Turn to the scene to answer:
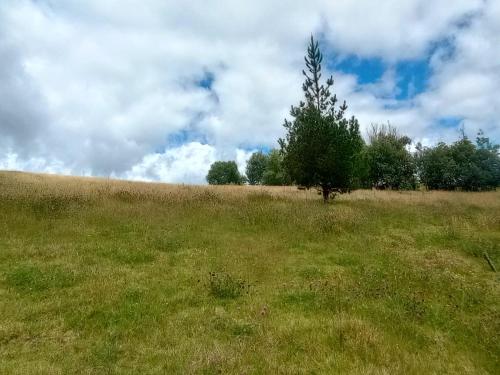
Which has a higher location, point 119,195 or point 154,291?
point 119,195

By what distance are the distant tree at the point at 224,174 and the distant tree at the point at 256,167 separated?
2.71 meters

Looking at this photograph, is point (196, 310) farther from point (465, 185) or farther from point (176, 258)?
point (465, 185)

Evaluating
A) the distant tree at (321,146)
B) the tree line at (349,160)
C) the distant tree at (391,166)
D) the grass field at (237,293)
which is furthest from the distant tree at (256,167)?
the grass field at (237,293)

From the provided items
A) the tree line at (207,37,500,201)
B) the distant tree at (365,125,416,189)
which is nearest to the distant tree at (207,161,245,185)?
the tree line at (207,37,500,201)

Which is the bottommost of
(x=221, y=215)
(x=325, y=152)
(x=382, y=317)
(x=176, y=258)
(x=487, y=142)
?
(x=382, y=317)

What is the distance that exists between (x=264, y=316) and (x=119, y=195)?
42.4ft

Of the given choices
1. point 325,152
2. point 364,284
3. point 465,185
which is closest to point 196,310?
point 364,284

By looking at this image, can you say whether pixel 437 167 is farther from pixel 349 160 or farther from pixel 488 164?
pixel 349 160

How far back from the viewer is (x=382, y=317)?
7.87 metres

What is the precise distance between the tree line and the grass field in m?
6.84

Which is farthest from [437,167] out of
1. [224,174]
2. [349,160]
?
[224,174]

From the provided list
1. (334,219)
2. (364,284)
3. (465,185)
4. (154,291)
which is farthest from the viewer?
(465,185)

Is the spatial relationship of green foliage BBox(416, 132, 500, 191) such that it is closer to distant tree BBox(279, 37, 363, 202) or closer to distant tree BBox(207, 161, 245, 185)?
distant tree BBox(279, 37, 363, 202)

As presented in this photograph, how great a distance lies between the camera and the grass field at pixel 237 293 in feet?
20.6
